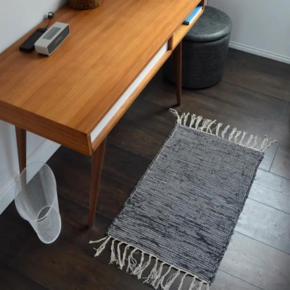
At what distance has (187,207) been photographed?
1581 mm

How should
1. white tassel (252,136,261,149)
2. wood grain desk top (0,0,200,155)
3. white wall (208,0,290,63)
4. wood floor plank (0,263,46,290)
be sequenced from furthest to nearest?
white wall (208,0,290,63), white tassel (252,136,261,149), wood floor plank (0,263,46,290), wood grain desk top (0,0,200,155)

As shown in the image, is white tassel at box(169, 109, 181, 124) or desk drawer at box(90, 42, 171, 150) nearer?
desk drawer at box(90, 42, 171, 150)

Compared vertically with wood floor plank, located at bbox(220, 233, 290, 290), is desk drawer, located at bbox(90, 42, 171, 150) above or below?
above

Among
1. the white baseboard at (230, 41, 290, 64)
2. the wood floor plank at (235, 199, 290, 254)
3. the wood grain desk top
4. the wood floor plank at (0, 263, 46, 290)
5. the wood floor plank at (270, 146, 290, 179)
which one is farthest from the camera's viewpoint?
the white baseboard at (230, 41, 290, 64)

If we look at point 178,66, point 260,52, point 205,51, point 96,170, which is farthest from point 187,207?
point 260,52

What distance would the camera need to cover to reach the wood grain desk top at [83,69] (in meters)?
1.07

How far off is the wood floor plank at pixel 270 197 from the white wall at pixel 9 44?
948 millimetres

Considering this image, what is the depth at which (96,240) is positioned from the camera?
147cm

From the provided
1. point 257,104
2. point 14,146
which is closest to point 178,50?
point 257,104

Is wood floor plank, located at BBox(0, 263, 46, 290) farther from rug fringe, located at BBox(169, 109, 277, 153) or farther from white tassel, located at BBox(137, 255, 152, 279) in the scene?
rug fringe, located at BBox(169, 109, 277, 153)

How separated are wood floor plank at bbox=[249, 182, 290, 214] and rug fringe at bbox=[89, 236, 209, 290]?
47 cm

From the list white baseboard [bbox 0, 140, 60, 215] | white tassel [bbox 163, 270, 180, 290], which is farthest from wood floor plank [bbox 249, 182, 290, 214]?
white baseboard [bbox 0, 140, 60, 215]

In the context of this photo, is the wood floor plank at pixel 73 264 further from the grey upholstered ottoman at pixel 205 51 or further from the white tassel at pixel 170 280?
the grey upholstered ottoman at pixel 205 51

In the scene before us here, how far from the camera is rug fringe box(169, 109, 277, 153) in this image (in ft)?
6.06
